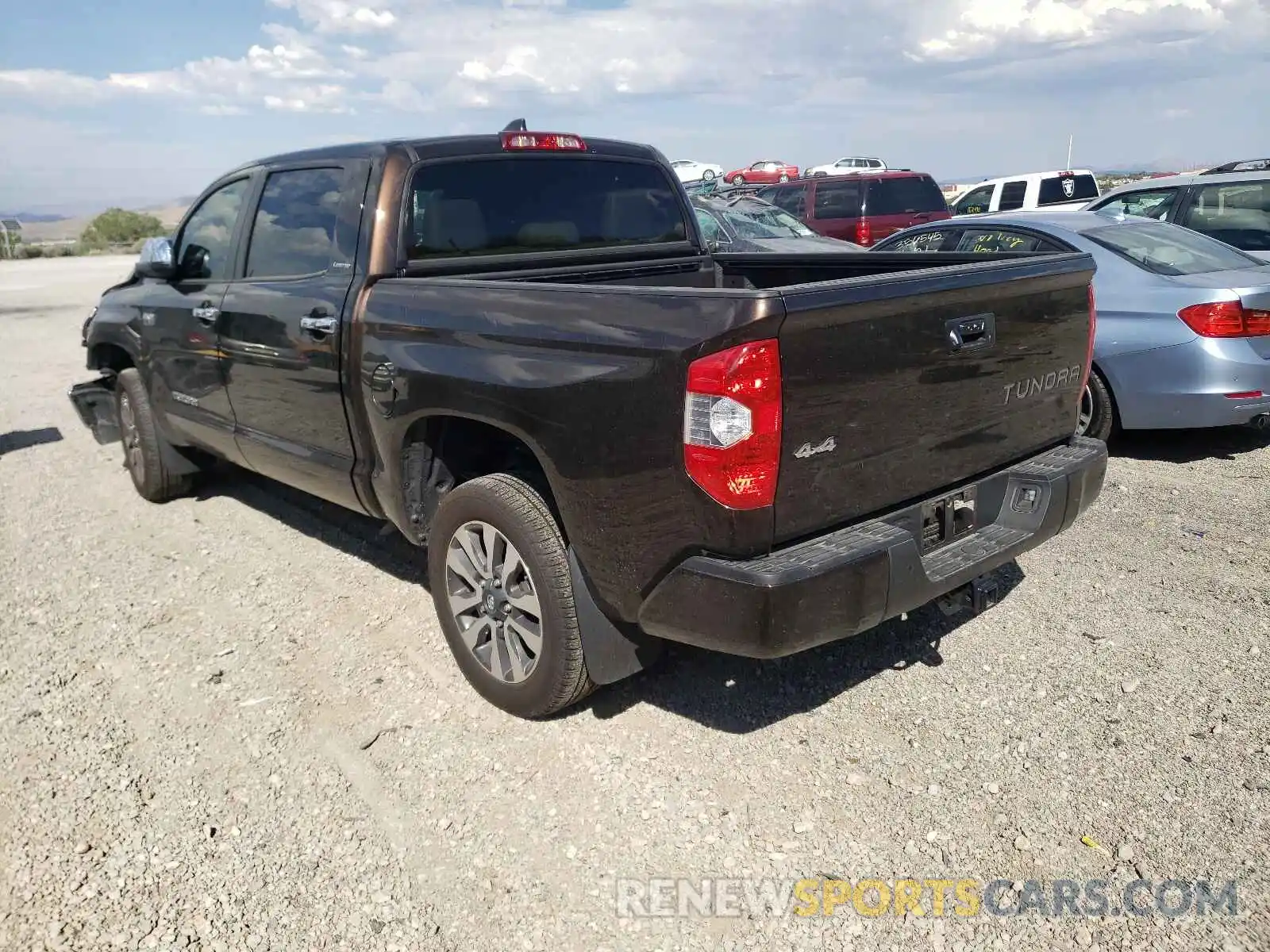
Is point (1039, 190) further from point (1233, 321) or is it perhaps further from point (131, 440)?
point (131, 440)

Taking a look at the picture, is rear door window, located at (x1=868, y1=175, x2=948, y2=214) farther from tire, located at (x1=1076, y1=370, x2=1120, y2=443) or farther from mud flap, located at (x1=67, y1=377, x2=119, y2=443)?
Result: mud flap, located at (x1=67, y1=377, x2=119, y2=443)

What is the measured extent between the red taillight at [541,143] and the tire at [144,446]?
9.78ft

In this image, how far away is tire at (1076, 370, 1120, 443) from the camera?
Result: 610 cm

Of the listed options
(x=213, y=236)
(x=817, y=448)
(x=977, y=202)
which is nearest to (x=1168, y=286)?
(x=817, y=448)

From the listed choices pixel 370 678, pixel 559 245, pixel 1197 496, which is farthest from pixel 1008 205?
pixel 370 678

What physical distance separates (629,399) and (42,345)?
44.6ft

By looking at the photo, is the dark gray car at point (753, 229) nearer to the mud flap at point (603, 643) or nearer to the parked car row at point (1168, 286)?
the parked car row at point (1168, 286)

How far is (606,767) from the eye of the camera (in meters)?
3.17

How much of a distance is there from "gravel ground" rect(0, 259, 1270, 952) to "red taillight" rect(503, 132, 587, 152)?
2.05 metres

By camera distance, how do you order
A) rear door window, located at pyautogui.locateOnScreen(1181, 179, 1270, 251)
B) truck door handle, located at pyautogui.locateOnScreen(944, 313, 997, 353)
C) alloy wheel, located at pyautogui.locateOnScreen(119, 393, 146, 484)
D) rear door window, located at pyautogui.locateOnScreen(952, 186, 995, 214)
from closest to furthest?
truck door handle, located at pyautogui.locateOnScreen(944, 313, 997, 353) < alloy wheel, located at pyautogui.locateOnScreen(119, 393, 146, 484) < rear door window, located at pyautogui.locateOnScreen(1181, 179, 1270, 251) < rear door window, located at pyautogui.locateOnScreen(952, 186, 995, 214)

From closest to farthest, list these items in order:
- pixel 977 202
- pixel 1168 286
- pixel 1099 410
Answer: pixel 1168 286, pixel 1099 410, pixel 977 202

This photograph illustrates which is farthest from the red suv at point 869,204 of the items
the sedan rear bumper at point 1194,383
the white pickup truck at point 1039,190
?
the sedan rear bumper at point 1194,383

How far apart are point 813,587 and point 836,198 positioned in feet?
46.1

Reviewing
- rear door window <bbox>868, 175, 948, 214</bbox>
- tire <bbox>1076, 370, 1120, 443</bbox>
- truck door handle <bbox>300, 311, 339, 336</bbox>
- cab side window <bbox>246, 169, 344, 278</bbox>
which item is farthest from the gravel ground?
rear door window <bbox>868, 175, 948, 214</bbox>
